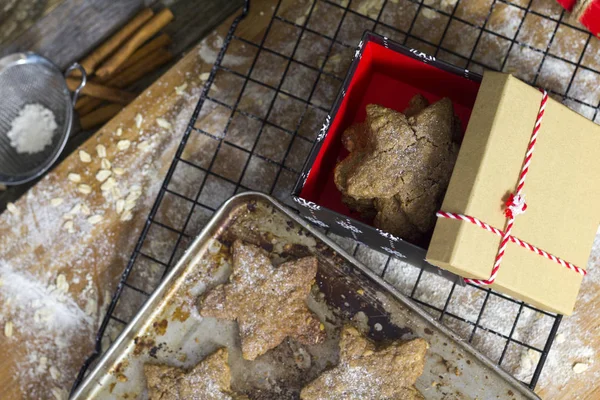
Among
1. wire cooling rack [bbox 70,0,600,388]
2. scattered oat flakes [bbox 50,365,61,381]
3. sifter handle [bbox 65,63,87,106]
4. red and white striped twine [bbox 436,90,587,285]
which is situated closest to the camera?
red and white striped twine [bbox 436,90,587,285]

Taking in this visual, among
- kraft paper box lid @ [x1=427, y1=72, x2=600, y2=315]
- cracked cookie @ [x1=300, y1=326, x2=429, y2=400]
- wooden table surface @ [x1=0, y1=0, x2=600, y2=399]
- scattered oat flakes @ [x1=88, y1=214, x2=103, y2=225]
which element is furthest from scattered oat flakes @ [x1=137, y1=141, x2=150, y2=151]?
kraft paper box lid @ [x1=427, y1=72, x2=600, y2=315]

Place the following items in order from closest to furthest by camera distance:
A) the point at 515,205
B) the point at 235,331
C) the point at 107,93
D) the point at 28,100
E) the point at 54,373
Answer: the point at 515,205 → the point at 235,331 → the point at 54,373 → the point at 107,93 → the point at 28,100

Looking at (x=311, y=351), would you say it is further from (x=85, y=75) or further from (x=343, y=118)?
(x=85, y=75)

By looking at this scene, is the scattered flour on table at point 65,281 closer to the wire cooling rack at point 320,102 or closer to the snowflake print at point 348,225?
the wire cooling rack at point 320,102

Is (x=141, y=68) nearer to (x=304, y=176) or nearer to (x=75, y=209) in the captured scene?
(x=75, y=209)

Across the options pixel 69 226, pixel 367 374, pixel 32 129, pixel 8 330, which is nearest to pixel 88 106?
pixel 32 129

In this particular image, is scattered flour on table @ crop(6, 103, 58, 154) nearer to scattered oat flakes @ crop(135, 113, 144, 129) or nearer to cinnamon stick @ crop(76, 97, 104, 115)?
cinnamon stick @ crop(76, 97, 104, 115)

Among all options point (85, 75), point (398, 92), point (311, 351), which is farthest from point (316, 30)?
point (311, 351)

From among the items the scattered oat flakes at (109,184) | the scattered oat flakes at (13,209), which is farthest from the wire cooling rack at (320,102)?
the scattered oat flakes at (13,209)
